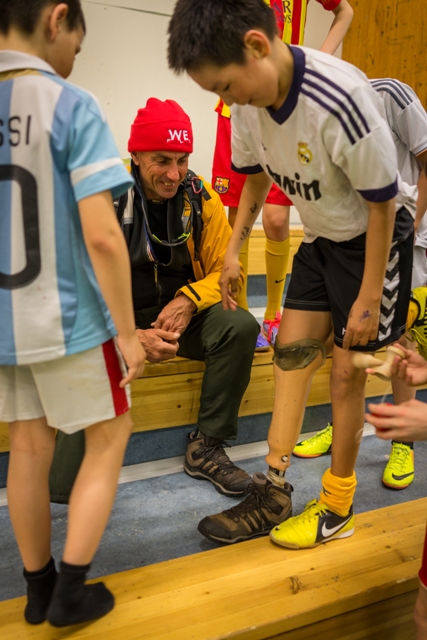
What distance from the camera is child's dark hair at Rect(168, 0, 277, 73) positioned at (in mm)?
1009

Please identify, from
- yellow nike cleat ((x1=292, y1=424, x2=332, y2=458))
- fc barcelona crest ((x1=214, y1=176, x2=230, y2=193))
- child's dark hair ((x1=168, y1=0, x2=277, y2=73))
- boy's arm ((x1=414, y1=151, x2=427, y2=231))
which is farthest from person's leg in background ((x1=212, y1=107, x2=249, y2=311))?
child's dark hair ((x1=168, y1=0, x2=277, y2=73))

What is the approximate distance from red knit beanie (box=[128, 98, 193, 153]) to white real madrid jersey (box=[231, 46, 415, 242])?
496 millimetres

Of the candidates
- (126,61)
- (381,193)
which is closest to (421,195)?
(381,193)

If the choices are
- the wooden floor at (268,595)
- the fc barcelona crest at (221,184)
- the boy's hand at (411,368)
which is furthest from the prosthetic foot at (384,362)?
the fc barcelona crest at (221,184)

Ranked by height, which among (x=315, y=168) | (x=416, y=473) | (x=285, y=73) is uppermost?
(x=285, y=73)

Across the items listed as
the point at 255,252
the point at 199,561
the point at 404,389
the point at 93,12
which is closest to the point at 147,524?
the point at 199,561

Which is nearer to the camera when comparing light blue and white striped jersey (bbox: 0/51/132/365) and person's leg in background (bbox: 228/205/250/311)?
light blue and white striped jersey (bbox: 0/51/132/365)

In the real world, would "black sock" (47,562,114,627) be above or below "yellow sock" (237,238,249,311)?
below

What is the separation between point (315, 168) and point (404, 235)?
0.28 m

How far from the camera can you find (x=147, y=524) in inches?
64.7

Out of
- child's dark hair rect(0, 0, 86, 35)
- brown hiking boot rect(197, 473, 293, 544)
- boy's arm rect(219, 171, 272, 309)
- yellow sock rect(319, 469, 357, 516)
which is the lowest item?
brown hiking boot rect(197, 473, 293, 544)

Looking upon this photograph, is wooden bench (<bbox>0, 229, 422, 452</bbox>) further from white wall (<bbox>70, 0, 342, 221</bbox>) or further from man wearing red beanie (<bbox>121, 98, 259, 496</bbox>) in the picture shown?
white wall (<bbox>70, 0, 342, 221</bbox>)

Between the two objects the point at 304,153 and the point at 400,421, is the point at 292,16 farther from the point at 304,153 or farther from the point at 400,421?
the point at 400,421

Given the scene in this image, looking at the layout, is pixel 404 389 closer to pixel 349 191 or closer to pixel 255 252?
pixel 349 191
